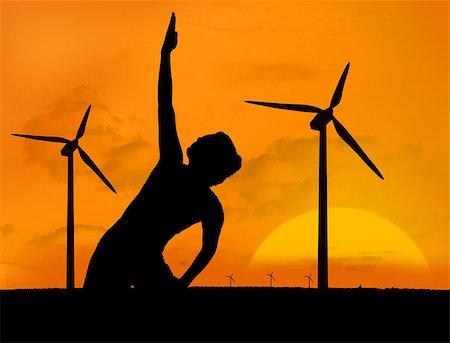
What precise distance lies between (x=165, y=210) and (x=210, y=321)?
315 centimetres

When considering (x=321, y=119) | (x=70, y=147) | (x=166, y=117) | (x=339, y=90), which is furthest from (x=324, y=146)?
(x=166, y=117)

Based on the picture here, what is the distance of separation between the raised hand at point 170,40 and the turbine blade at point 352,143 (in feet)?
105

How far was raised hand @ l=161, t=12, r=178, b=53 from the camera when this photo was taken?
11.9 metres

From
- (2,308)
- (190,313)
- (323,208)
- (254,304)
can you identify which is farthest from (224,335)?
(323,208)

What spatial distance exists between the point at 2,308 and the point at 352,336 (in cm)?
831

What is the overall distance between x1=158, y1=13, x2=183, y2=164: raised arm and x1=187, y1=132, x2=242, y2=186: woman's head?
0.87 feet

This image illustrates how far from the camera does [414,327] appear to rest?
14.8 meters

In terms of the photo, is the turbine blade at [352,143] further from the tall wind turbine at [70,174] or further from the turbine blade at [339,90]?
the tall wind turbine at [70,174]

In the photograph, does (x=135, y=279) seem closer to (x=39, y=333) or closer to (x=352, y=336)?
(x=39, y=333)

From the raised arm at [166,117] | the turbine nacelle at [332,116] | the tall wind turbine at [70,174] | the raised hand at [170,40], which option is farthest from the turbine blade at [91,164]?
the raised arm at [166,117]

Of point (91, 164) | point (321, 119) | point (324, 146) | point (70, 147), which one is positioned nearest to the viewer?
point (324, 146)

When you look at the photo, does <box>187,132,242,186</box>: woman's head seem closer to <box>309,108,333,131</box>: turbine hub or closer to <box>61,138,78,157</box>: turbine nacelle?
<box>309,108,333,131</box>: turbine hub

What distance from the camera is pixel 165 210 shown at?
36.7ft

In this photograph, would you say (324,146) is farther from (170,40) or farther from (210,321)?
(170,40)
